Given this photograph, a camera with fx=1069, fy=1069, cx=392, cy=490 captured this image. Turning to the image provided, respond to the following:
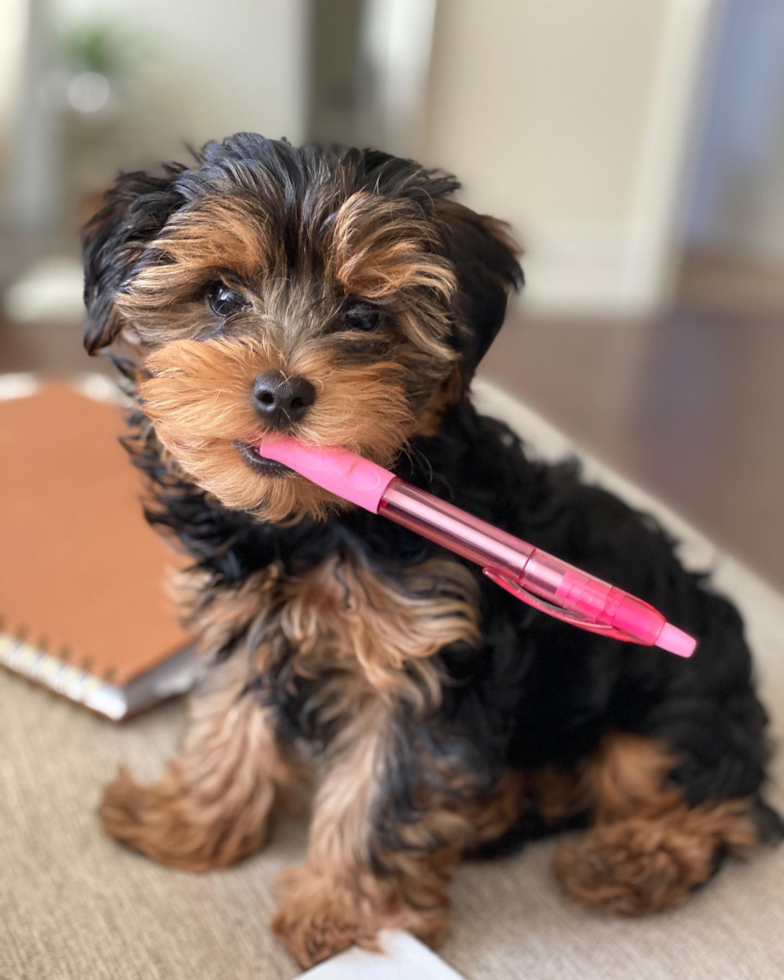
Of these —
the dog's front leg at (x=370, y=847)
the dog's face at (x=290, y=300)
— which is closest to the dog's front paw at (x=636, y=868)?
the dog's front leg at (x=370, y=847)

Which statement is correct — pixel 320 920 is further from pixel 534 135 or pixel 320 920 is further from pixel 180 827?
pixel 534 135

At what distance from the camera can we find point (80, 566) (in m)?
2.10

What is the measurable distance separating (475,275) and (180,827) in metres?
0.97

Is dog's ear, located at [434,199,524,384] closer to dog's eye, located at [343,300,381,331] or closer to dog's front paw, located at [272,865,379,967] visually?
dog's eye, located at [343,300,381,331]

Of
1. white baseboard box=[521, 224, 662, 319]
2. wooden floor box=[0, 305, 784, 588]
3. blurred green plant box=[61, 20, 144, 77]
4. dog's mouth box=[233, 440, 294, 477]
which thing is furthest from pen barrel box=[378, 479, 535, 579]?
white baseboard box=[521, 224, 662, 319]

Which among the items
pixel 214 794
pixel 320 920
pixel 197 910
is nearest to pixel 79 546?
pixel 214 794

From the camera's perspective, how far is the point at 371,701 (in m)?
1.51

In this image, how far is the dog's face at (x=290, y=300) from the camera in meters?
1.21

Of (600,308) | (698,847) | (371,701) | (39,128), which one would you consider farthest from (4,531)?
(600,308)

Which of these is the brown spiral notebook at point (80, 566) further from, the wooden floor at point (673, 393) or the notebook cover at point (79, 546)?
the wooden floor at point (673, 393)

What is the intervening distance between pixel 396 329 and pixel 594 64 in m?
4.84

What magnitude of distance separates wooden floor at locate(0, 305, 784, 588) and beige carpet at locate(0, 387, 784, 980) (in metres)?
2.06

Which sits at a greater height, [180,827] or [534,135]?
[534,135]

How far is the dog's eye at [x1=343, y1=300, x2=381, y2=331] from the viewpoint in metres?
1.29
